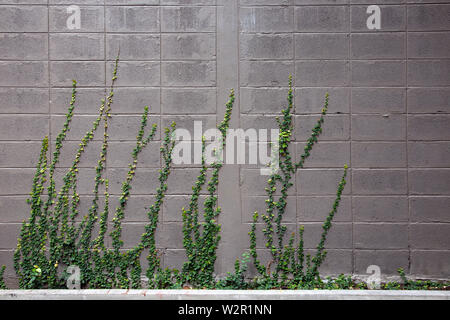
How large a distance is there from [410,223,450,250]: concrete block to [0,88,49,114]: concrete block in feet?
13.6

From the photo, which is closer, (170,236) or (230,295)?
(230,295)

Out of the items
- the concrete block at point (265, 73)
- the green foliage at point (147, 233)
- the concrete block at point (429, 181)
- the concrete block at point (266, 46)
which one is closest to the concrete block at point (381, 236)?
the green foliage at point (147, 233)

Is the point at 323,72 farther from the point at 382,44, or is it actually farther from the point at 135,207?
the point at 135,207

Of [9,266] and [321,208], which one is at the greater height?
[321,208]

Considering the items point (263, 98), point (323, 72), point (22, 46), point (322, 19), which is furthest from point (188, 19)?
point (22, 46)

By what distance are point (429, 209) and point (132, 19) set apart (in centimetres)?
367

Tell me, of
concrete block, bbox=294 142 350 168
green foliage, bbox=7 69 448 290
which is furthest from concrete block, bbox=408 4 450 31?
concrete block, bbox=294 142 350 168

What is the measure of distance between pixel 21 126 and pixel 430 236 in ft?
14.4

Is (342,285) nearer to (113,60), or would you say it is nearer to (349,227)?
(349,227)

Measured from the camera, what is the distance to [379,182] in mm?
3947

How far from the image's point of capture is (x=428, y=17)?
3938 millimetres

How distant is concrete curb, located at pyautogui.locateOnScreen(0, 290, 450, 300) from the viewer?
3.66 meters

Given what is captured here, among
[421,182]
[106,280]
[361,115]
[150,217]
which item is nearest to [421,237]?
[421,182]

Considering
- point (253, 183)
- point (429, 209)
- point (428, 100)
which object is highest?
point (428, 100)
